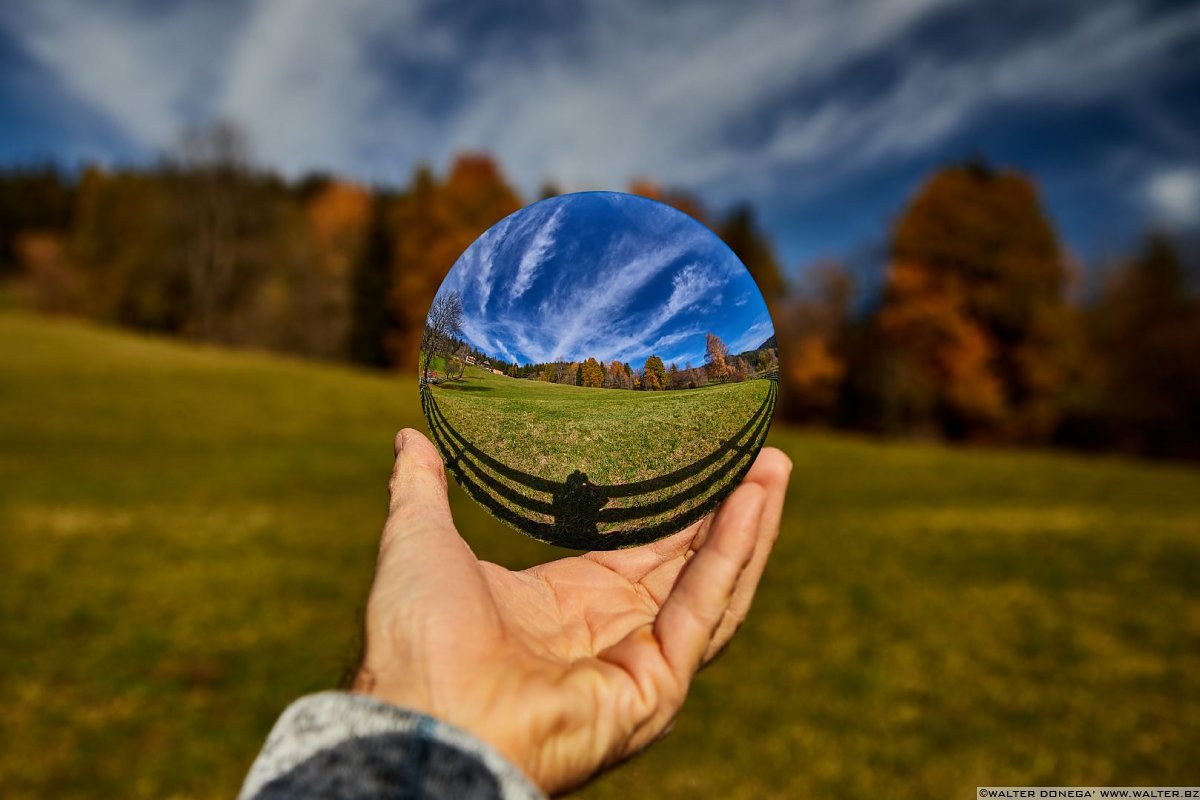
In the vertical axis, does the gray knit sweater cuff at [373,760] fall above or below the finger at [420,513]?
below

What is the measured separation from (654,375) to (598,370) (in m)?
0.23

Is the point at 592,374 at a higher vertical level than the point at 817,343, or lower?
lower

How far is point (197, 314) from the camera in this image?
52.9 metres

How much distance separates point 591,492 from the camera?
2580mm

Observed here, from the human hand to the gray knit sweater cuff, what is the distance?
16 centimetres

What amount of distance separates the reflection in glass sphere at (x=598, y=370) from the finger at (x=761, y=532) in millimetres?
238

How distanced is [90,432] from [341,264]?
3307 centimetres

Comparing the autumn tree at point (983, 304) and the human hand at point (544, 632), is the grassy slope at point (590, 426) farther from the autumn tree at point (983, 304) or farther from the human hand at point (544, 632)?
the autumn tree at point (983, 304)

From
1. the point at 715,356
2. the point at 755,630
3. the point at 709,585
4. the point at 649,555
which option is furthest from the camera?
the point at 755,630

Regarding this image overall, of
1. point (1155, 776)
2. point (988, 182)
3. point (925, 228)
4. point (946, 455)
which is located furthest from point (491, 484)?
point (988, 182)

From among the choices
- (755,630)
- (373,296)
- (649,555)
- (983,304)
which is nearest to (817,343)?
(983,304)

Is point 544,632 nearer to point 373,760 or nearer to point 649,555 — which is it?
point 649,555

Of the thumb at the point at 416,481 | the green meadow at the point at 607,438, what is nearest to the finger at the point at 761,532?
the green meadow at the point at 607,438

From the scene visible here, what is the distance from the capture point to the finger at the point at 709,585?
2223 millimetres
